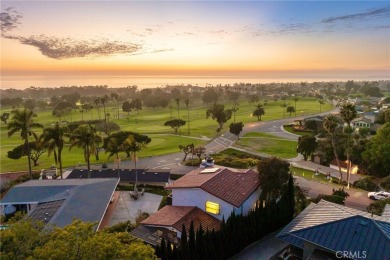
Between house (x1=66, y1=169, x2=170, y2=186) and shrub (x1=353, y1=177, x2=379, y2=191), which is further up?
house (x1=66, y1=169, x2=170, y2=186)

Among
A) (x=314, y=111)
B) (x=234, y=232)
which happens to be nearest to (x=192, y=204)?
(x=234, y=232)

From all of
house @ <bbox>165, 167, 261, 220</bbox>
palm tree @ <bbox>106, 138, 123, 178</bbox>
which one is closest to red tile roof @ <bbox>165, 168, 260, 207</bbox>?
house @ <bbox>165, 167, 261, 220</bbox>

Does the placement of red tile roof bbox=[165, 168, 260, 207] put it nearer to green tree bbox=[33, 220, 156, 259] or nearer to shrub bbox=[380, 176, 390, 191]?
green tree bbox=[33, 220, 156, 259]

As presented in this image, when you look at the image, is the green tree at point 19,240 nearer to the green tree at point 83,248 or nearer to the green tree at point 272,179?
the green tree at point 83,248

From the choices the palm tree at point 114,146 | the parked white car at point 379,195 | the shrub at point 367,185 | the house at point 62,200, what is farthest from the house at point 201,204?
the palm tree at point 114,146

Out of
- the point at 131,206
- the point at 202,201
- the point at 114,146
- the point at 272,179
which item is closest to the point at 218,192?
the point at 202,201

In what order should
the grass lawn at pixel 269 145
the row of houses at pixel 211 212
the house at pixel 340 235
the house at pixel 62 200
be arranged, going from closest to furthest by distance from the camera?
the house at pixel 340 235, the row of houses at pixel 211 212, the house at pixel 62 200, the grass lawn at pixel 269 145

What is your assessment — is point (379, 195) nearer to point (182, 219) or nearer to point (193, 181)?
point (193, 181)
